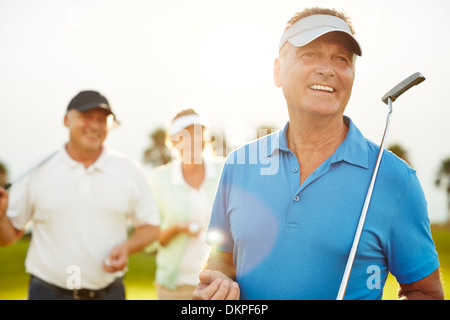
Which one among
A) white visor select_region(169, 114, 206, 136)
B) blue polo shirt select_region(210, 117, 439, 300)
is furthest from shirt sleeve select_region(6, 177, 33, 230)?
blue polo shirt select_region(210, 117, 439, 300)

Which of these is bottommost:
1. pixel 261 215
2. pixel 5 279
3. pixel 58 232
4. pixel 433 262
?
pixel 5 279

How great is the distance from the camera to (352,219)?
1.92 meters

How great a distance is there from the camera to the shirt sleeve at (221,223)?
7.48 ft

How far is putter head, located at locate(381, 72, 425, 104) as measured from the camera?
7.05 ft

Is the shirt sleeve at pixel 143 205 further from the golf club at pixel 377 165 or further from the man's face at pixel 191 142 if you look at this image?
the golf club at pixel 377 165

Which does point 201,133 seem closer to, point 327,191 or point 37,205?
point 37,205

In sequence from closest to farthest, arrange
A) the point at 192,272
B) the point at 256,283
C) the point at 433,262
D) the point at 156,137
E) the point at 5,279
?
the point at 433,262
the point at 256,283
the point at 192,272
the point at 5,279
the point at 156,137

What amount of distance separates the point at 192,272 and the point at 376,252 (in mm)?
2576

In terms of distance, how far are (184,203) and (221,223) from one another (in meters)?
2.23

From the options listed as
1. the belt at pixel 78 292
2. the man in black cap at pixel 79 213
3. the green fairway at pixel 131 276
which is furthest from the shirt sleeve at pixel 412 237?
the green fairway at pixel 131 276

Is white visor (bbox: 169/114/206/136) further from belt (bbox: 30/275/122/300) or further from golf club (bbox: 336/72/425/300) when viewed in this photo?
golf club (bbox: 336/72/425/300)

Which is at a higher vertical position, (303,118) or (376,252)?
(303,118)
